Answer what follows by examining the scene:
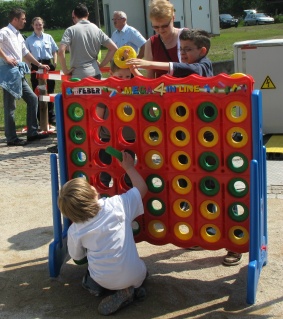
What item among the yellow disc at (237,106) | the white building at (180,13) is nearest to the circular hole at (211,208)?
the yellow disc at (237,106)

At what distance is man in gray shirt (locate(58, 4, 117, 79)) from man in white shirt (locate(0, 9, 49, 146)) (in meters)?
0.83

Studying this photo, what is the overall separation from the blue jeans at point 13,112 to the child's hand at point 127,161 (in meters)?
5.26

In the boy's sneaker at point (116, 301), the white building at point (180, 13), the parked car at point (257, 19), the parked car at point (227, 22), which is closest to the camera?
the boy's sneaker at point (116, 301)

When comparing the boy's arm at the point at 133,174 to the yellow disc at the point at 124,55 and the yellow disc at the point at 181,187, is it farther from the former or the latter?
the yellow disc at the point at 124,55

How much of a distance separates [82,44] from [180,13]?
17978mm

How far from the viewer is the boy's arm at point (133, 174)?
13.6 ft

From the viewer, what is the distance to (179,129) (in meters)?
4.10

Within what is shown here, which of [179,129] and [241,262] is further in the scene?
[241,262]

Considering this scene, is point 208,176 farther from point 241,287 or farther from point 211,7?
point 211,7

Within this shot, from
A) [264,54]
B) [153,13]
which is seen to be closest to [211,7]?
[264,54]

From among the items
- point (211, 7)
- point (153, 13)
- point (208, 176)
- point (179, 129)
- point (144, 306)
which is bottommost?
point (144, 306)

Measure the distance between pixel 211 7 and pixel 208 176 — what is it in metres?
23.8

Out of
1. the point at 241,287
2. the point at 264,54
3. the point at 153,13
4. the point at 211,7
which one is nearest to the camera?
the point at 241,287

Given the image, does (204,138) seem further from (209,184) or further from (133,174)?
(133,174)
